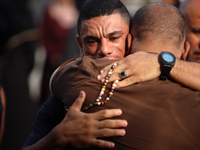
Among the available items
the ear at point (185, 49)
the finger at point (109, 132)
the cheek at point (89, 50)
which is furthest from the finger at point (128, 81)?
the cheek at point (89, 50)

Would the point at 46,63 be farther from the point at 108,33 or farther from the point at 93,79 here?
the point at 93,79

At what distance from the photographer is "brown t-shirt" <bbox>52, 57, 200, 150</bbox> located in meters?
2.10

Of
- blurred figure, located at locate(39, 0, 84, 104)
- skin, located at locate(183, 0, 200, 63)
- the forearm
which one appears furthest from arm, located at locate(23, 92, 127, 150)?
blurred figure, located at locate(39, 0, 84, 104)

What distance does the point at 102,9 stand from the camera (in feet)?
10.2

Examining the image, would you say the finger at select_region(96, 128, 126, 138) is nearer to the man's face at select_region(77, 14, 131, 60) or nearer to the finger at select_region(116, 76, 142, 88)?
the finger at select_region(116, 76, 142, 88)

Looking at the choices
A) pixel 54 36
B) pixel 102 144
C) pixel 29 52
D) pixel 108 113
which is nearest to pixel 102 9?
pixel 108 113

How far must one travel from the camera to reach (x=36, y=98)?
7195 millimetres

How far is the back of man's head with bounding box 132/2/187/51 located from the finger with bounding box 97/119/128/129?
723 millimetres

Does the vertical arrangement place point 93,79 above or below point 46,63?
above

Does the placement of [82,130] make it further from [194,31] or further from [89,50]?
[194,31]

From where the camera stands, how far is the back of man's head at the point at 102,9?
312 centimetres

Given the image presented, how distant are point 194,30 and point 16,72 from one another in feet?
12.2

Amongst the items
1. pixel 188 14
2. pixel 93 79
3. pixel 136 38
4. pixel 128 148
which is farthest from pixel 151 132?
pixel 188 14

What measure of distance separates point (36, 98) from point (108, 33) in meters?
4.49
